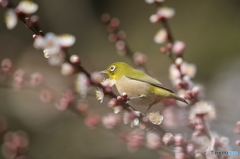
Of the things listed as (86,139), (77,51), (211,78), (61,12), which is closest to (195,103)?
(86,139)

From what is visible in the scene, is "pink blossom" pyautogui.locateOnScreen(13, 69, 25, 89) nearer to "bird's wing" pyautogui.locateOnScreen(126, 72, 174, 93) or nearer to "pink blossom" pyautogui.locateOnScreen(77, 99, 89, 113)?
"pink blossom" pyautogui.locateOnScreen(77, 99, 89, 113)

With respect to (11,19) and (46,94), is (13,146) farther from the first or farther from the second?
(11,19)

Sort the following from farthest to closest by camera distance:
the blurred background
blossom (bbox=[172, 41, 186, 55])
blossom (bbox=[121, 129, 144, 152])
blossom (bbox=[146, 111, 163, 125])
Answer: the blurred background → blossom (bbox=[121, 129, 144, 152]) → blossom (bbox=[172, 41, 186, 55]) → blossom (bbox=[146, 111, 163, 125])

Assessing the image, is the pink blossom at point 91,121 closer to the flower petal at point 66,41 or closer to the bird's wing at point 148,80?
the bird's wing at point 148,80

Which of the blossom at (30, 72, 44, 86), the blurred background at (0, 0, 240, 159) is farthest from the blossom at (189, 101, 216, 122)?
the blurred background at (0, 0, 240, 159)

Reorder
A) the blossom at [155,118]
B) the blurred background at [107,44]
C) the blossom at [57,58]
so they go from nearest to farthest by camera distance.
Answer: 1. the blossom at [57,58]
2. the blossom at [155,118]
3. the blurred background at [107,44]

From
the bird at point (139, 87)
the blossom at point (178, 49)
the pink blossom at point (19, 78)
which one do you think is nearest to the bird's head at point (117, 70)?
the bird at point (139, 87)

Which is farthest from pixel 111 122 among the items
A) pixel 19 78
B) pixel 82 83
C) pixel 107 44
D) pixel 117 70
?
pixel 107 44
